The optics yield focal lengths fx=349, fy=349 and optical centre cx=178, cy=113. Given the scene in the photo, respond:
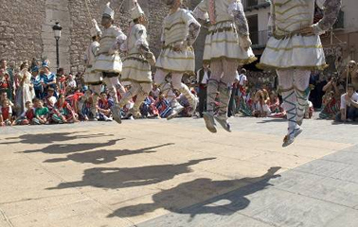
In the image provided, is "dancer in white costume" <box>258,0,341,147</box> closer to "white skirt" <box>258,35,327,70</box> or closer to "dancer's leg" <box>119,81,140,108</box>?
"white skirt" <box>258,35,327,70</box>

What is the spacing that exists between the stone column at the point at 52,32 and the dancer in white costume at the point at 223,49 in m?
13.6

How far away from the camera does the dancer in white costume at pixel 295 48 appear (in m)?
3.43

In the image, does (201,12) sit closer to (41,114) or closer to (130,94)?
(130,94)

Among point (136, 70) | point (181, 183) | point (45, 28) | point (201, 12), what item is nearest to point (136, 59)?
point (136, 70)

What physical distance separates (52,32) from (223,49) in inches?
572

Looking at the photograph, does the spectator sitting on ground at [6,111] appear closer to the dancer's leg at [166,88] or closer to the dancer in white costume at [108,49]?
the dancer in white costume at [108,49]

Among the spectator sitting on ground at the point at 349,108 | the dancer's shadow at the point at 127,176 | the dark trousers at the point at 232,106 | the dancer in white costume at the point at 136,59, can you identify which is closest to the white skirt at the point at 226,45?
the dancer's shadow at the point at 127,176

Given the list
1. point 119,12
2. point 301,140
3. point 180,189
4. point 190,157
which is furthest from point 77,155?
point 119,12

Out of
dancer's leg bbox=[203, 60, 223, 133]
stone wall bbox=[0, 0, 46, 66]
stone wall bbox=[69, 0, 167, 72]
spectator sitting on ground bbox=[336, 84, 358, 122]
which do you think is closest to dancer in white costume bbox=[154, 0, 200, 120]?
dancer's leg bbox=[203, 60, 223, 133]

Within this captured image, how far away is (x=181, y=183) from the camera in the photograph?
10.1 ft

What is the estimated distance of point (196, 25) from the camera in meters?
4.86

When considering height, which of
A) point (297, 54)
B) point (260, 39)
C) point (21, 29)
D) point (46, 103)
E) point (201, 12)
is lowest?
point (46, 103)

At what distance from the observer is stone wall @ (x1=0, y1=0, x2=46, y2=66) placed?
1509 centimetres

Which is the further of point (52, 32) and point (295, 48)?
point (52, 32)
